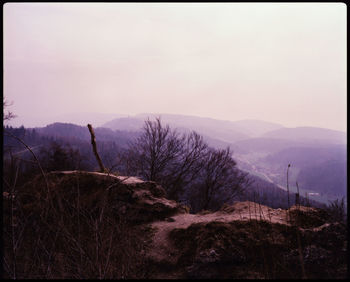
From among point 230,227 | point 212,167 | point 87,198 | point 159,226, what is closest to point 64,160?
point 212,167

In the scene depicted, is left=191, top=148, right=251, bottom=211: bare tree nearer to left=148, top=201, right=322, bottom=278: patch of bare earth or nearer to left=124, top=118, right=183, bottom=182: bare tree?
left=124, top=118, right=183, bottom=182: bare tree

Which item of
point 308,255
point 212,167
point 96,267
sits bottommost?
point 212,167

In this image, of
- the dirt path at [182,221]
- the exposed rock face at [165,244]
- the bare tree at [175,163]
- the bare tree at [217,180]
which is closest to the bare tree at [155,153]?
the bare tree at [175,163]

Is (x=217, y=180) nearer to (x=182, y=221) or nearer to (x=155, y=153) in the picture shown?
(x=155, y=153)

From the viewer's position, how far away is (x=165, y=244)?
14.8 feet

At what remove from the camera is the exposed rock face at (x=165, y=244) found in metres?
2.51

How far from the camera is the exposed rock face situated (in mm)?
2506

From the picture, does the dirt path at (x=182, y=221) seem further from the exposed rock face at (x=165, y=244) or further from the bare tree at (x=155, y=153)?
the bare tree at (x=155, y=153)

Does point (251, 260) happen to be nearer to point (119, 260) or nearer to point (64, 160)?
point (119, 260)

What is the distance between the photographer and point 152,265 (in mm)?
3951

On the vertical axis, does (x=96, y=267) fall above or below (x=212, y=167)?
above

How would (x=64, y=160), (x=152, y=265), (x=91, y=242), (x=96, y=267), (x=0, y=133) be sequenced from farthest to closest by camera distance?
(x=64, y=160) < (x=152, y=265) < (x=0, y=133) < (x=91, y=242) < (x=96, y=267)

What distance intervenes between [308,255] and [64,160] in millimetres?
21623

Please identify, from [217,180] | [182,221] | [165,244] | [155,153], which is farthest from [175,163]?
[165,244]
